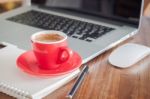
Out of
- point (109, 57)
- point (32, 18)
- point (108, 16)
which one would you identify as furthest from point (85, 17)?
point (109, 57)

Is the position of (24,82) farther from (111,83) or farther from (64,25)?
(64,25)

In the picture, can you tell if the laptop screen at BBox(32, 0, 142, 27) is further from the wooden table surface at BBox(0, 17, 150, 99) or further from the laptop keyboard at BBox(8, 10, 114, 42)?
the wooden table surface at BBox(0, 17, 150, 99)

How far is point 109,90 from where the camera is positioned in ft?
2.39

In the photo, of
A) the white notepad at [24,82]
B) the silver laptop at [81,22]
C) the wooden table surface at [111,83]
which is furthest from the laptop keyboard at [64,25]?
the white notepad at [24,82]

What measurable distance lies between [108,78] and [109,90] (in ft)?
0.19

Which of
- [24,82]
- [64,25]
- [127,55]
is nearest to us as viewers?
[24,82]

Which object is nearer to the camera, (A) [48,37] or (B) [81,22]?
(A) [48,37]

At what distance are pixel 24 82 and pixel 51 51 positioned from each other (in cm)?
9

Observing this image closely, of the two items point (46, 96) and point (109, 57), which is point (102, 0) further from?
point (46, 96)

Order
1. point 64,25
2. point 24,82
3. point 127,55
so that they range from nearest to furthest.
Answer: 1. point 24,82
2. point 127,55
3. point 64,25

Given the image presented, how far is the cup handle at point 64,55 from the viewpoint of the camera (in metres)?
0.74

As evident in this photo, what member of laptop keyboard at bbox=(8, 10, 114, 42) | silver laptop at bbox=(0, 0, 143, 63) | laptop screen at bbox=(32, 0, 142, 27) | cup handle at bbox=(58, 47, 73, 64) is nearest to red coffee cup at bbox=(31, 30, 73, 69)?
cup handle at bbox=(58, 47, 73, 64)

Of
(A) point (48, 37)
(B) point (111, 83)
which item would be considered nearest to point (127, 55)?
(B) point (111, 83)

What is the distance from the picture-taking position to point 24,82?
0.71 meters
